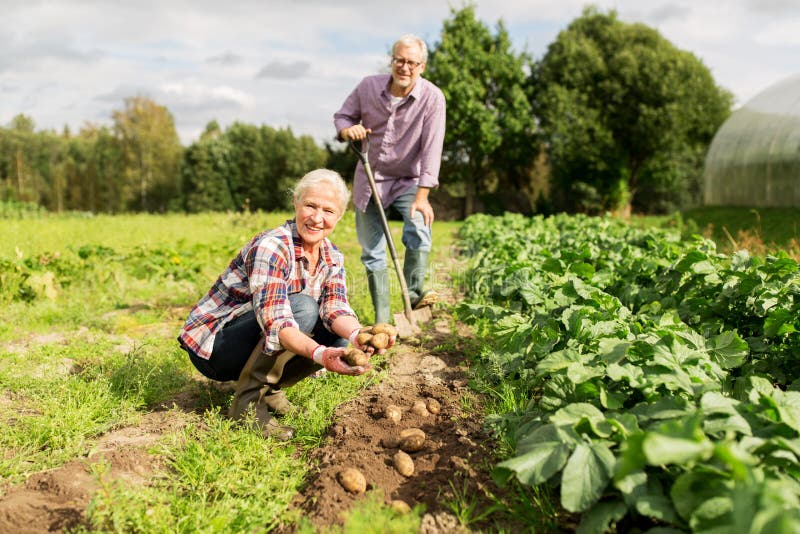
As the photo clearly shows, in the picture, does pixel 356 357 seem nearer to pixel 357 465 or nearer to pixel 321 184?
pixel 357 465

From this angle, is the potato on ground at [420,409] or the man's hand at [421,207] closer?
the potato on ground at [420,409]

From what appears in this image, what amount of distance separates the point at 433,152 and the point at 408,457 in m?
→ 2.37

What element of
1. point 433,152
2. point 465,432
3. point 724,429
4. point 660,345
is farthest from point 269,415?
point 433,152

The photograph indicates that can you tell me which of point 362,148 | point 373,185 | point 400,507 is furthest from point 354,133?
point 400,507

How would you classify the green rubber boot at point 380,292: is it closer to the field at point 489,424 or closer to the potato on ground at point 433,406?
the field at point 489,424

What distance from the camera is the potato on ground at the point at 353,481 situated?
2.04 m

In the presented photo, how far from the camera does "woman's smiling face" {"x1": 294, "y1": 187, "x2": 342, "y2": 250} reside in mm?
2668

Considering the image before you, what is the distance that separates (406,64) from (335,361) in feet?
7.16

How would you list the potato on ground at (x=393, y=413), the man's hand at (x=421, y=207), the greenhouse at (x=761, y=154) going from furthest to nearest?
the greenhouse at (x=761, y=154) < the man's hand at (x=421, y=207) < the potato on ground at (x=393, y=413)

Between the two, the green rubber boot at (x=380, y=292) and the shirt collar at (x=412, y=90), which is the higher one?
the shirt collar at (x=412, y=90)

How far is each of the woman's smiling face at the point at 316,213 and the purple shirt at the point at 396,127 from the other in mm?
1367

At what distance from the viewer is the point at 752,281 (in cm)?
292

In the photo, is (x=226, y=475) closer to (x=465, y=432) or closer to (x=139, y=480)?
(x=139, y=480)

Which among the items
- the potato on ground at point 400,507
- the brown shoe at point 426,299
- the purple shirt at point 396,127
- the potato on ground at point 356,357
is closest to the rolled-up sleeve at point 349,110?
the purple shirt at point 396,127
